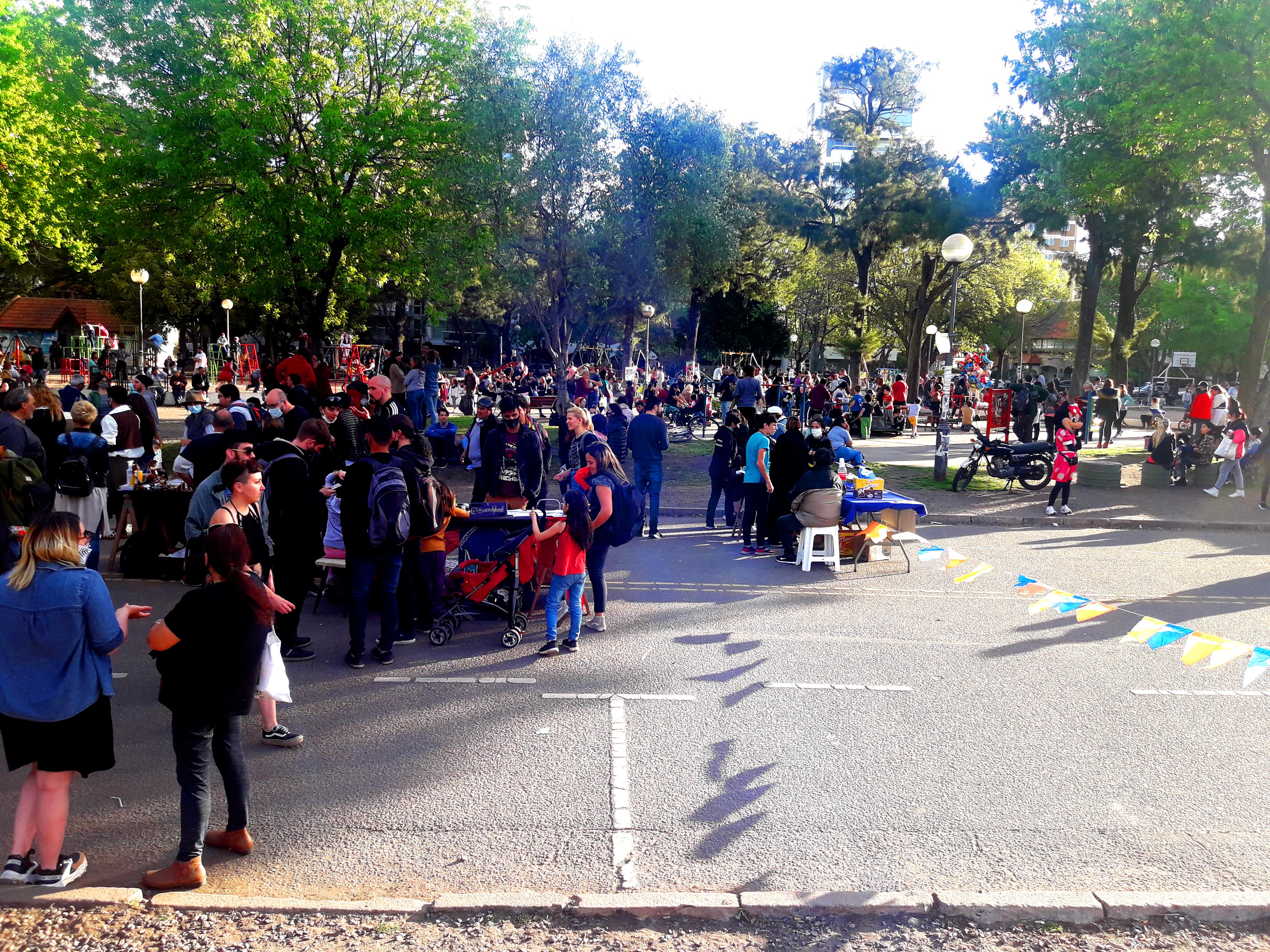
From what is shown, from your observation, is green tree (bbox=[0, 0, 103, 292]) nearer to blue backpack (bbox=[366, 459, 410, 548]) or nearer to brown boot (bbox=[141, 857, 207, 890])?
blue backpack (bbox=[366, 459, 410, 548])

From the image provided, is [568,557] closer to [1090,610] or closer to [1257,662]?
[1090,610]

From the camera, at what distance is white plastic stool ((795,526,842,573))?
11188 millimetres

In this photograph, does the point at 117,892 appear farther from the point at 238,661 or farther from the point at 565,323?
the point at 565,323

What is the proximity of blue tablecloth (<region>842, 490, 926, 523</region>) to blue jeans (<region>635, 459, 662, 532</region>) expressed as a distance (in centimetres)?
250

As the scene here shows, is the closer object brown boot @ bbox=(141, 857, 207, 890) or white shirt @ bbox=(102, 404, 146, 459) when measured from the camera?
brown boot @ bbox=(141, 857, 207, 890)

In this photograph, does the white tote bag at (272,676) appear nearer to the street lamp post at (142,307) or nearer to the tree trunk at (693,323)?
the street lamp post at (142,307)

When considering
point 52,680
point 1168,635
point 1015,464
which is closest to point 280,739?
point 52,680

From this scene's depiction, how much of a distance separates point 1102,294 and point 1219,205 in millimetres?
47207

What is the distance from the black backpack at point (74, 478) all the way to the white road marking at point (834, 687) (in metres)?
6.68

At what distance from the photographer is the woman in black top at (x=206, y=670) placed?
4.05 meters

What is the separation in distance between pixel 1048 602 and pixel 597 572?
4.34 meters

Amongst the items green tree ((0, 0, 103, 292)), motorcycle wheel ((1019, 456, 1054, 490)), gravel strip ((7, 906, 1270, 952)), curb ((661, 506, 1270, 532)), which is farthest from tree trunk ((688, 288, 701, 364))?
gravel strip ((7, 906, 1270, 952))

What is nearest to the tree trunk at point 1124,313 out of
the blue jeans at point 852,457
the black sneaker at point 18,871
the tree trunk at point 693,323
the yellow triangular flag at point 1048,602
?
the tree trunk at point 693,323

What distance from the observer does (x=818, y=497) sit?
35.9 ft
